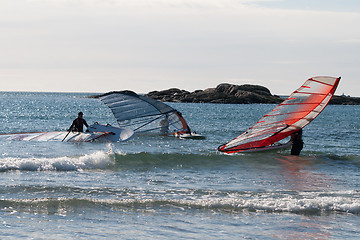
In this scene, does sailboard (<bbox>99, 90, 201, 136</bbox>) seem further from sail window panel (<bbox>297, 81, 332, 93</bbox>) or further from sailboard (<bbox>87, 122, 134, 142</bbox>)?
sail window panel (<bbox>297, 81, 332, 93</bbox>)

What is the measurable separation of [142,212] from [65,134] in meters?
13.3

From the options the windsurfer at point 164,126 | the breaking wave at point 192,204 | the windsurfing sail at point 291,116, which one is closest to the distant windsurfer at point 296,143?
the windsurfing sail at point 291,116

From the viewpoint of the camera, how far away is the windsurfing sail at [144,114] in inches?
1057

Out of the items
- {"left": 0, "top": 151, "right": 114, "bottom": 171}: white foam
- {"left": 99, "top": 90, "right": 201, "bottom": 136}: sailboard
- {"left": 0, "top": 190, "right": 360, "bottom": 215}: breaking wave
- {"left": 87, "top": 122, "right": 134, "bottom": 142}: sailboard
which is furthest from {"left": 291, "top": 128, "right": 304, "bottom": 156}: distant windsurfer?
{"left": 99, "top": 90, "right": 201, "bottom": 136}: sailboard

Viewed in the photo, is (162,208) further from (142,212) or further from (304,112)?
(304,112)

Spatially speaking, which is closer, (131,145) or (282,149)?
(282,149)

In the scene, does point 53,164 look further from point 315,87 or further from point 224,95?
point 224,95

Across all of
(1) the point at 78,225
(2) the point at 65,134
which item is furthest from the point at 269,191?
(2) the point at 65,134

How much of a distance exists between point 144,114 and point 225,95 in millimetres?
99277

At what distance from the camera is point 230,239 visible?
8516 millimetres

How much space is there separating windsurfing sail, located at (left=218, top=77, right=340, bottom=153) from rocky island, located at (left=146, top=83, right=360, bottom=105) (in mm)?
103069

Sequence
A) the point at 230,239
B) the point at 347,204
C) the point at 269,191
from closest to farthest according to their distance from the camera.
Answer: the point at 230,239, the point at 347,204, the point at 269,191

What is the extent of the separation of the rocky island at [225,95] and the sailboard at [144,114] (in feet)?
313

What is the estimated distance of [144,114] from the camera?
90.7 ft
